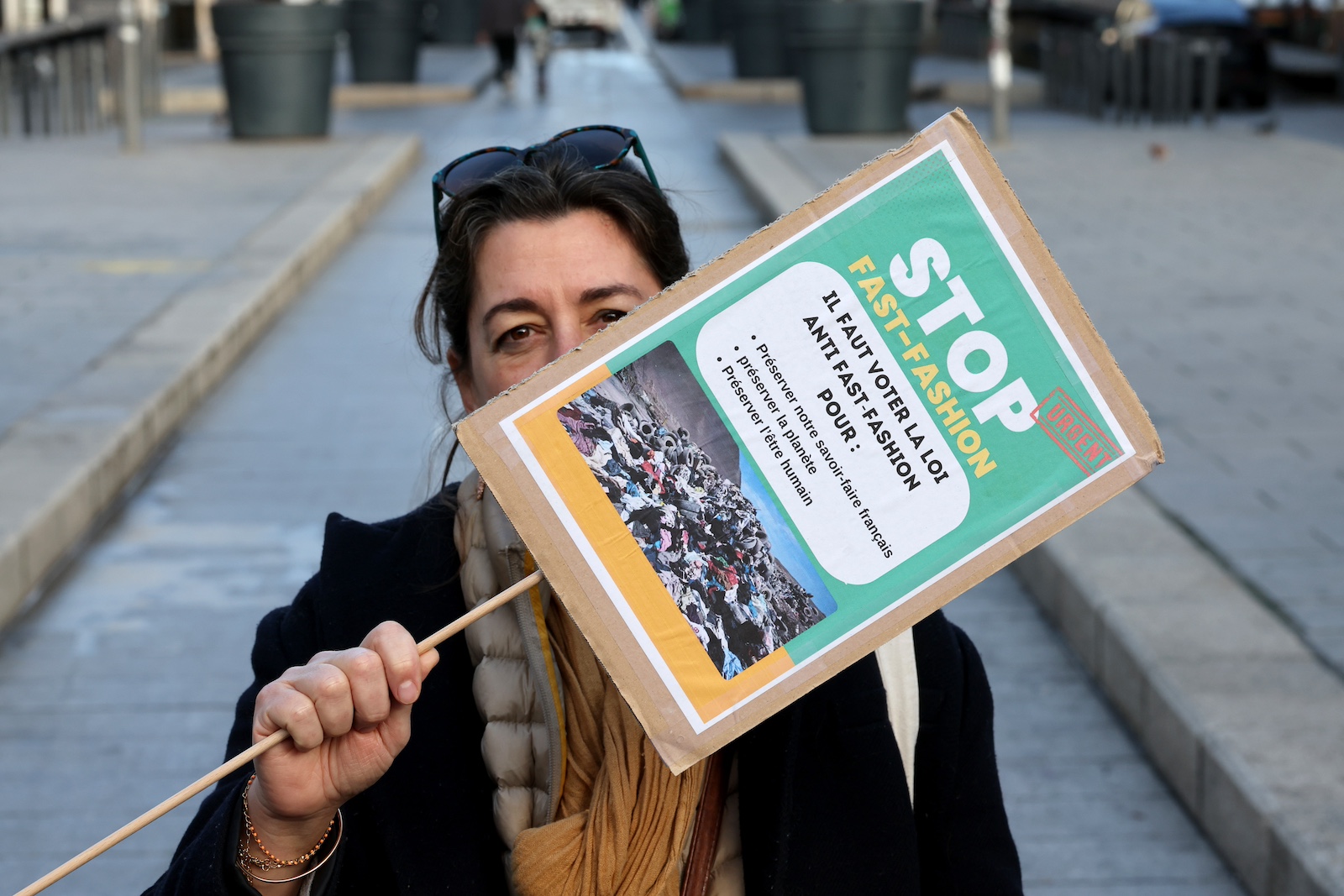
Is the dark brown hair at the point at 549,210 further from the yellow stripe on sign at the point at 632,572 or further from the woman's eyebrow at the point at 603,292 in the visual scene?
the yellow stripe on sign at the point at 632,572

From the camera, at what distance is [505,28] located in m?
27.7

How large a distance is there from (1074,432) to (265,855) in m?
0.92

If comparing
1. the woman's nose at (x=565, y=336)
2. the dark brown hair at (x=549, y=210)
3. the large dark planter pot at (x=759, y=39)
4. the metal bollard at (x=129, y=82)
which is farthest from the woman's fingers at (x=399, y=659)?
the large dark planter pot at (x=759, y=39)

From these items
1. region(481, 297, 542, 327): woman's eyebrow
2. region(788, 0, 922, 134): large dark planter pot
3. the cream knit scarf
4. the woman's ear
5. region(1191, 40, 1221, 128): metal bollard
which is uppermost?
region(481, 297, 542, 327): woman's eyebrow

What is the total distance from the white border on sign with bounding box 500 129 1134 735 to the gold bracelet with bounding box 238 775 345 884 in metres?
0.36

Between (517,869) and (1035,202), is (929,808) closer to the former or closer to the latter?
(517,869)

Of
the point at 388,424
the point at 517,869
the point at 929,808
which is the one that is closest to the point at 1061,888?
the point at 929,808

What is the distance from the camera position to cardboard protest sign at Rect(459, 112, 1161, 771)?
169 cm

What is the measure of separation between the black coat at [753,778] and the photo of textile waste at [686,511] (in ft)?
0.67

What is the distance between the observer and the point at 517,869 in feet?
6.01

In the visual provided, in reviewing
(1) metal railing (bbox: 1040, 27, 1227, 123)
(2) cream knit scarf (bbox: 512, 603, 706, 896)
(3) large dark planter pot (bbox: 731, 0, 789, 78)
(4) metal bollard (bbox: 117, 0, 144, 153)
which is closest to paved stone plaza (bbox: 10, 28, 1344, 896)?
(2) cream knit scarf (bbox: 512, 603, 706, 896)

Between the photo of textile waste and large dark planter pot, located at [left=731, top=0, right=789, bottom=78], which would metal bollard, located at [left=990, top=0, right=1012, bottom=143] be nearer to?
large dark planter pot, located at [left=731, top=0, right=789, bottom=78]

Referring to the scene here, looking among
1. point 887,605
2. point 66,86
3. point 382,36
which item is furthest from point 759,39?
point 887,605

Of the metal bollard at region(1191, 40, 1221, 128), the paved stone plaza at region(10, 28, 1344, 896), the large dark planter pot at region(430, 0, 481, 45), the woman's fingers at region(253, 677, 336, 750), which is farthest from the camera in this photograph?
the large dark planter pot at region(430, 0, 481, 45)
